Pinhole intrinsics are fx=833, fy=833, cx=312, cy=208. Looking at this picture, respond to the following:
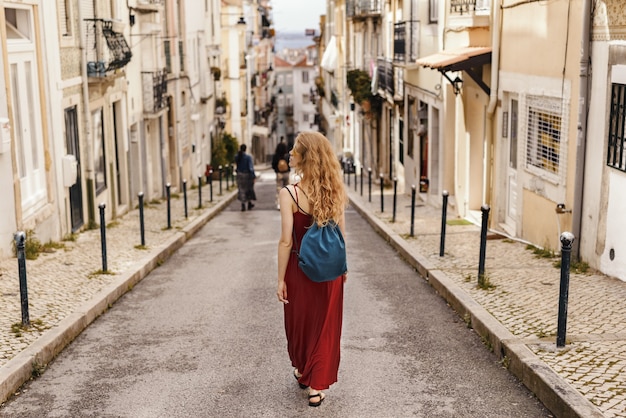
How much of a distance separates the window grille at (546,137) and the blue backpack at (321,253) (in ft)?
20.3

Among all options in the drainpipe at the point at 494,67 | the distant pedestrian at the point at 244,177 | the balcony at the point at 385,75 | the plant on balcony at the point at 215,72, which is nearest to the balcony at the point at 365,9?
the balcony at the point at 385,75

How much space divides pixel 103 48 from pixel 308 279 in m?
12.5

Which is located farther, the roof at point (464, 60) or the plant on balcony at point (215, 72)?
the plant on balcony at point (215, 72)

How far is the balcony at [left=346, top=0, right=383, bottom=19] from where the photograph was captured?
101 feet

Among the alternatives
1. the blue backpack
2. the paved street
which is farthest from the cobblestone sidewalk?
the blue backpack

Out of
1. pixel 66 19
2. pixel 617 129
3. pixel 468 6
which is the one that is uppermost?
pixel 468 6

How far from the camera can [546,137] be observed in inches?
475

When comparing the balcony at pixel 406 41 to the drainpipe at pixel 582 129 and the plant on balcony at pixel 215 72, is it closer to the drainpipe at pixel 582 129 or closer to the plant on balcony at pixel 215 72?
the drainpipe at pixel 582 129

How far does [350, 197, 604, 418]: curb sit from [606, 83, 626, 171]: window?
2313mm

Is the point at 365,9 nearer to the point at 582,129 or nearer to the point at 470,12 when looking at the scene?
the point at 470,12

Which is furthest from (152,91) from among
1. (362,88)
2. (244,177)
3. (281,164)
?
(362,88)

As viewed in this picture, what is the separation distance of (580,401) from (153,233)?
10750mm

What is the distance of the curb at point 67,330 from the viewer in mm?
6438

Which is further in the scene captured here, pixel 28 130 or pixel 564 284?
pixel 28 130
